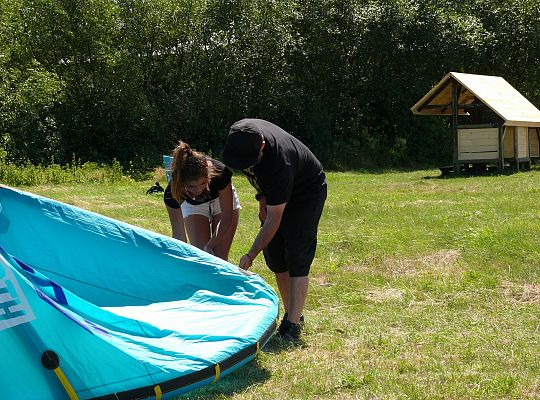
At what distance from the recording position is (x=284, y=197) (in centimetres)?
510

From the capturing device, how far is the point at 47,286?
409 cm

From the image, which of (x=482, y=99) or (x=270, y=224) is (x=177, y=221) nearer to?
(x=270, y=224)

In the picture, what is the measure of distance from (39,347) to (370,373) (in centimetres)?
196

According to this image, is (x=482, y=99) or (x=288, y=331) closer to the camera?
(x=288, y=331)

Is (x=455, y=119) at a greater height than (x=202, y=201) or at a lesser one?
greater

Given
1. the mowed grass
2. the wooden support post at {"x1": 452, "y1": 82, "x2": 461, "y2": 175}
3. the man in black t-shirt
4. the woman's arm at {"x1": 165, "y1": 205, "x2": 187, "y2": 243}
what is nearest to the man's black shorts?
the man in black t-shirt

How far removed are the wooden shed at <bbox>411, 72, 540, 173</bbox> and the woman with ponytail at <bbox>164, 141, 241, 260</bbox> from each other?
16.9 m

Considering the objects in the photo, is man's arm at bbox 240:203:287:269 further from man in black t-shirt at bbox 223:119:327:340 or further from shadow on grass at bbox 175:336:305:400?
shadow on grass at bbox 175:336:305:400

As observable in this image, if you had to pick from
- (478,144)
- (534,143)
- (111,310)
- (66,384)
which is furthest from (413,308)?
(534,143)

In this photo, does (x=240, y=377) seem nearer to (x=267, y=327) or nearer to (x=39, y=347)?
(x=267, y=327)

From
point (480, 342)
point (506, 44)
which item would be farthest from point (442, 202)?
point (506, 44)

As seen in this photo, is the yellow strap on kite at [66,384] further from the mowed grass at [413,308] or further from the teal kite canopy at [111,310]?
the mowed grass at [413,308]

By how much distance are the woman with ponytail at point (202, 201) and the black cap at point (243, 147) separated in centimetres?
63

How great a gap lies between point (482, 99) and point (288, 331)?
722 inches
